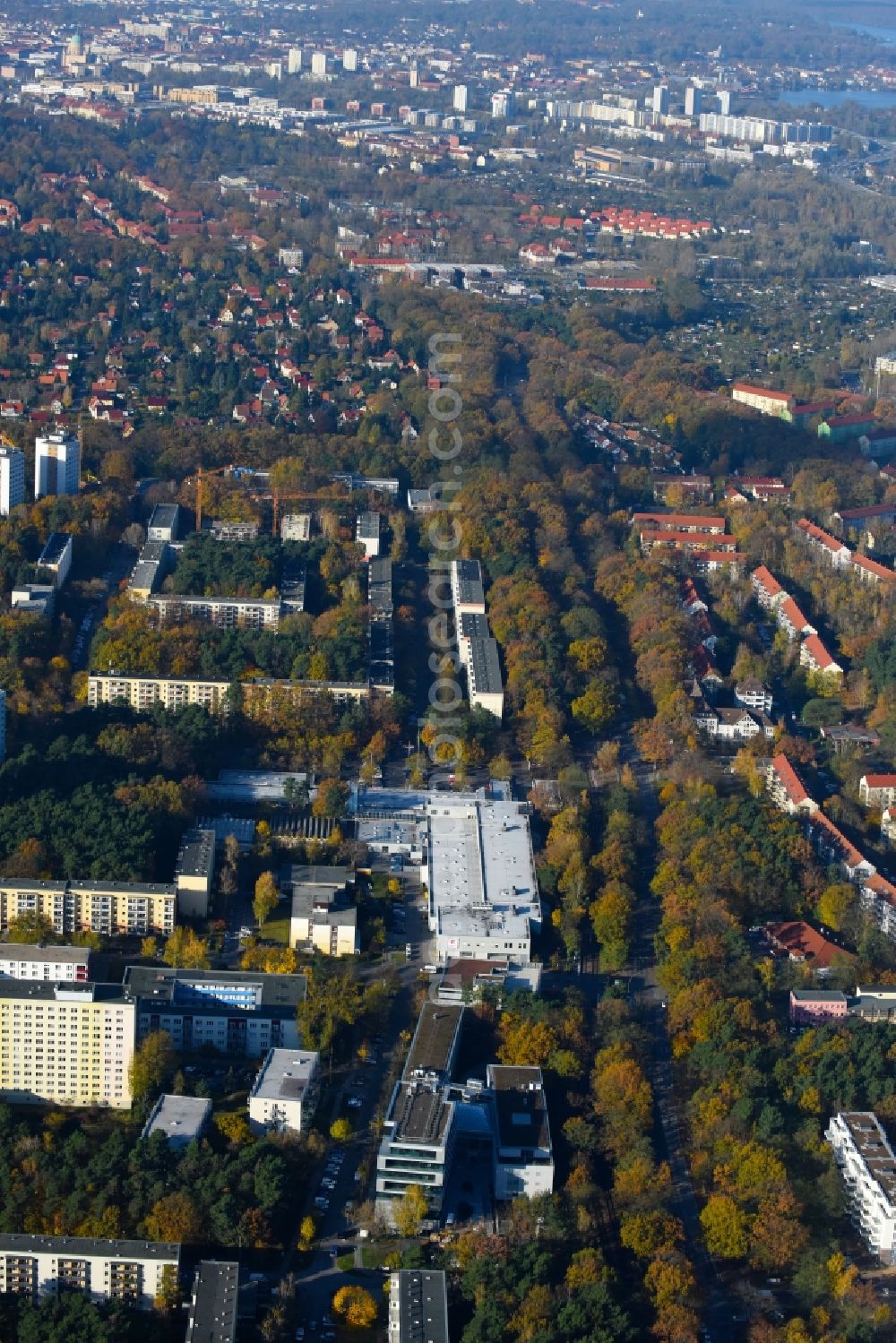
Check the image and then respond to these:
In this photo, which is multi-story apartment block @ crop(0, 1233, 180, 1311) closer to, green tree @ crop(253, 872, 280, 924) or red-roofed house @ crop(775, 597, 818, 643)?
green tree @ crop(253, 872, 280, 924)

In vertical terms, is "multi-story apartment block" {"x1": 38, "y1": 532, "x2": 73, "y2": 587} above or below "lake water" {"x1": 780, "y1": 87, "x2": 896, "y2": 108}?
above

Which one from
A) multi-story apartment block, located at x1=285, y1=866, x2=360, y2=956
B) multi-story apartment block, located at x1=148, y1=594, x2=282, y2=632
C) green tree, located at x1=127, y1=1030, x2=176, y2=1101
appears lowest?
multi-story apartment block, located at x1=148, y1=594, x2=282, y2=632

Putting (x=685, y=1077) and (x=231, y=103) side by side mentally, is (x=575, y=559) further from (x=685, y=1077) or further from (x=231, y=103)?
(x=231, y=103)

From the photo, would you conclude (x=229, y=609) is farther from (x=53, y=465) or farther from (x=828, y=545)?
(x=828, y=545)

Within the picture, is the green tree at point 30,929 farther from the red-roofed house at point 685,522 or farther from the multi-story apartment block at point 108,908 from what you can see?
the red-roofed house at point 685,522

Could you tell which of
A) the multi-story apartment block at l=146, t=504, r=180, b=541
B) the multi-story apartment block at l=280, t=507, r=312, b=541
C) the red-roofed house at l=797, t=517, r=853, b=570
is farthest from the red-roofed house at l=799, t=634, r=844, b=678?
the multi-story apartment block at l=146, t=504, r=180, b=541

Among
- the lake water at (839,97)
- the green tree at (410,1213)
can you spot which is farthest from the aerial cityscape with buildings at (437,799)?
the lake water at (839,97)

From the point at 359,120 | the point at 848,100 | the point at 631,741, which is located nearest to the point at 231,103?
the point at 359,120
